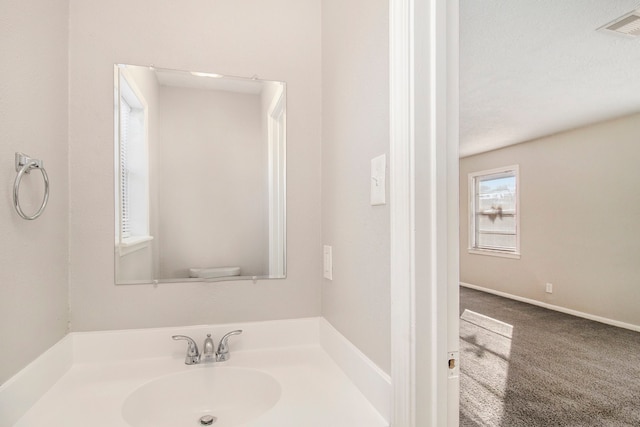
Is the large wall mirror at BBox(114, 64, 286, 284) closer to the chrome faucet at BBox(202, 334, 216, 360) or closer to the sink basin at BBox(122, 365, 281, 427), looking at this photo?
the chrome faucet at BBox(202, 334, 216, 360)

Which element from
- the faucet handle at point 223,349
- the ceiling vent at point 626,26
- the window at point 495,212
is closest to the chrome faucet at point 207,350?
the faucet handle at point 223,349

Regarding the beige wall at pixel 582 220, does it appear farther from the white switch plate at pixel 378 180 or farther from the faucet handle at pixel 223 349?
the faucet handle at pixel 223 349

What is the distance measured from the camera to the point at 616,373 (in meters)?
2.74

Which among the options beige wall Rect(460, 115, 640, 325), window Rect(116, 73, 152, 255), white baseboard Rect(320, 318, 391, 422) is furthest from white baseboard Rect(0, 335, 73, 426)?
beige wall Rect(460, 115, 640, 325)

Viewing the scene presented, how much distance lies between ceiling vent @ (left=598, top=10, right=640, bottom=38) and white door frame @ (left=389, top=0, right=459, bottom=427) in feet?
6.89

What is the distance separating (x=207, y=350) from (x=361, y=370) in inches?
23.5

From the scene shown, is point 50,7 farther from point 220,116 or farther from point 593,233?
point 593,233

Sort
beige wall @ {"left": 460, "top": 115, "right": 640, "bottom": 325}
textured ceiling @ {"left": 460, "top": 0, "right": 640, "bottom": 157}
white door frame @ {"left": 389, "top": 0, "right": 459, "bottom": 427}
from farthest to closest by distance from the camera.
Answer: beige wall @ {"left": 460, "top": 115, "right": 640, "bottom": 325}, textured ceiling @ {"left": 460, "top": 0, "right": 640, "bottom": 157}, white door frame @ {"left": 389, "top": 0, "right": 459, "bottom": 427}

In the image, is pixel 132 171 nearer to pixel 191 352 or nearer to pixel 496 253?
pixel 191 352

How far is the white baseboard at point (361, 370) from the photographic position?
0.82 metres

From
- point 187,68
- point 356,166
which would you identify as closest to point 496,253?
point 356,166

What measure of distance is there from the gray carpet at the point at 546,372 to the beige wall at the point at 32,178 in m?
2.16

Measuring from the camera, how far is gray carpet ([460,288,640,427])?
2076mm

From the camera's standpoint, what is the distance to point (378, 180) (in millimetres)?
862
